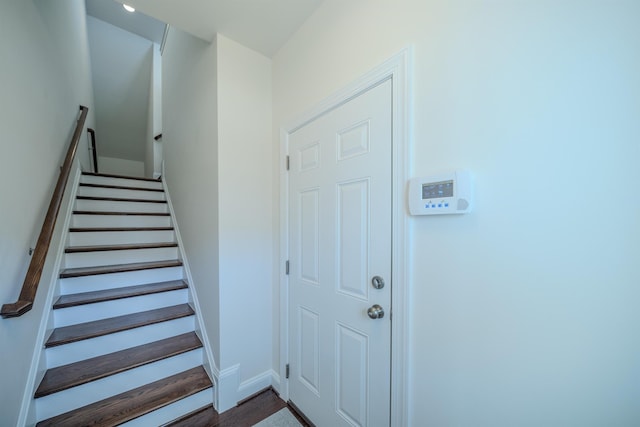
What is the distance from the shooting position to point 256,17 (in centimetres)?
156

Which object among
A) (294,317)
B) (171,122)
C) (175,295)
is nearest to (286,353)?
(294,317)

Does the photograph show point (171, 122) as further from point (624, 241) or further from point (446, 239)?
point (624, 241)

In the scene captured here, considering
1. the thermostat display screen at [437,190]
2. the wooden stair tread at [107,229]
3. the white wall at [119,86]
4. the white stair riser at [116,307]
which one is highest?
the white wall at [119,86]

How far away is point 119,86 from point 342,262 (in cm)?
583

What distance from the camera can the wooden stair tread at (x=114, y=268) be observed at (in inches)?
78.4

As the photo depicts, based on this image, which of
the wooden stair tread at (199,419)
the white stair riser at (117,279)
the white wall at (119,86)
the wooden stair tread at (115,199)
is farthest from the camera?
the white wall at (119,86)

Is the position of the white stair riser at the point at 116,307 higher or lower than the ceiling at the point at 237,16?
lower

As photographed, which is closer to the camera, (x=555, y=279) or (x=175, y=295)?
(x=555, y=279)

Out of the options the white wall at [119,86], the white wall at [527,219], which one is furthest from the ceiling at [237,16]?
the white wall at [119,86]

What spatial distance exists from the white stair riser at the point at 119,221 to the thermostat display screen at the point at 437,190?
3071 mm

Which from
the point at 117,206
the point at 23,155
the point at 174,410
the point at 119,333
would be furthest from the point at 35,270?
the point at 117,206

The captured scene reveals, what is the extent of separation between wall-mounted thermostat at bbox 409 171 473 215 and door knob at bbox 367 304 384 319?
0.48 meters

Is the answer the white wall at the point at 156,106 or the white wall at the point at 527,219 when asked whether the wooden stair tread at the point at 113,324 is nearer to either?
the white wall at the point at 527,219

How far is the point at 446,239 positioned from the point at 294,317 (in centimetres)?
122
